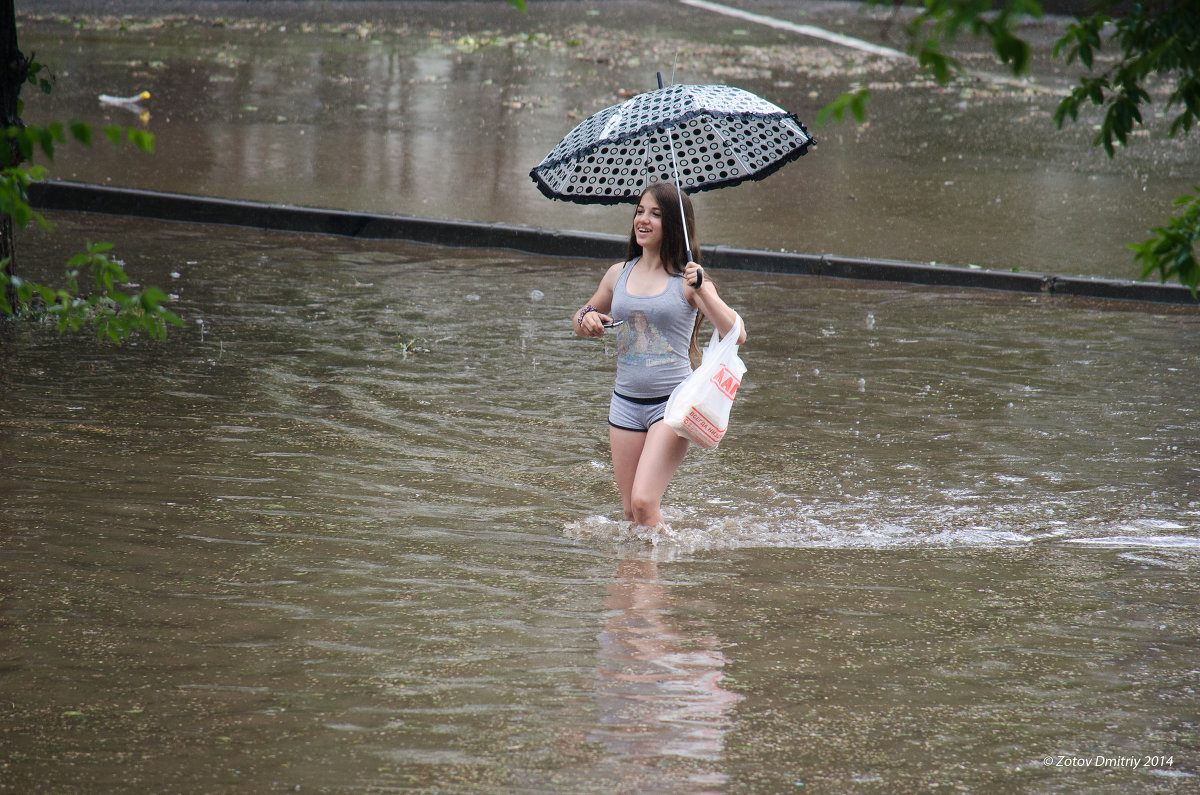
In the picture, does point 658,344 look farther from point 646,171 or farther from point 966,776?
point 966,776

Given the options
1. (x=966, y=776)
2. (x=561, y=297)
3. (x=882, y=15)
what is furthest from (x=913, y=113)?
(x=966, y=776)

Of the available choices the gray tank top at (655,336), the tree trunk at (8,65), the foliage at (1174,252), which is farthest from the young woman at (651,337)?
the tree trunk at (8,65)

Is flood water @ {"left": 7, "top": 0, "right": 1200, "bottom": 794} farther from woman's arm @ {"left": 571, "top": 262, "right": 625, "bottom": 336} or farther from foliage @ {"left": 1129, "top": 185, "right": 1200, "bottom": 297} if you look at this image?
foliage @ {"left": 1129, "top": 185, "right": 1200, "bottom": 297}

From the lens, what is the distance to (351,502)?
6.06m

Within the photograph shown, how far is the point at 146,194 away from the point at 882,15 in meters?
21.0

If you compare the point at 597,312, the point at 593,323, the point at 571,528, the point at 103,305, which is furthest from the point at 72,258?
the point at 571,528

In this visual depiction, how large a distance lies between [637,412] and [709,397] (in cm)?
47

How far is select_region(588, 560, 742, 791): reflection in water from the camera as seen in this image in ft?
12.6

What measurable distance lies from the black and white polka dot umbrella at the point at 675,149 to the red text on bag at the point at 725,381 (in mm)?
845

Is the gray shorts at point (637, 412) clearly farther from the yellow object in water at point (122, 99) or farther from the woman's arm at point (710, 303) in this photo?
the yellow object in water at point (122, 99)

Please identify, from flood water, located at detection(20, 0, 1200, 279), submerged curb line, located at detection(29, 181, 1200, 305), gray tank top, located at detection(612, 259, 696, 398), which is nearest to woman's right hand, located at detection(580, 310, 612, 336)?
gray tank top, located at detection(612, 259, 696, 398)

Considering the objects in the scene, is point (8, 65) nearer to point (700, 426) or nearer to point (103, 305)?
point (103, 305)

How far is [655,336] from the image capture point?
18.4 feet

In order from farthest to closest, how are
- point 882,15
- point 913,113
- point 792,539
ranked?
point 882,15 < point 913,113 < point 792,539
